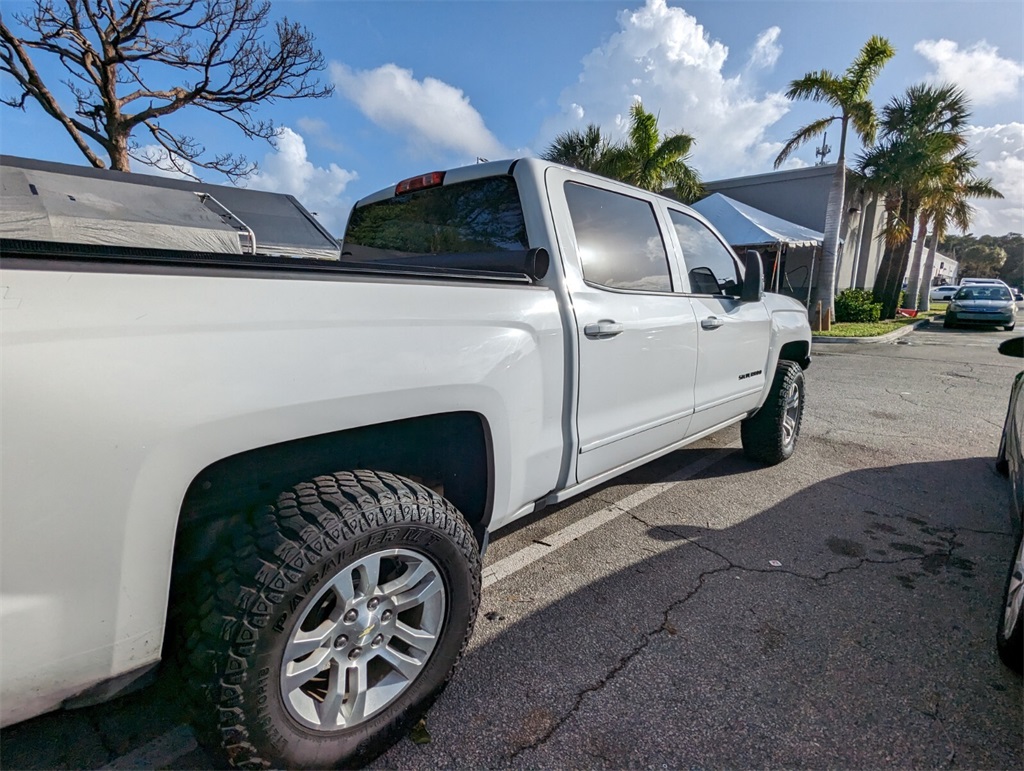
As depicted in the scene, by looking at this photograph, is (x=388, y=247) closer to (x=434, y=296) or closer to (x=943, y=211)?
(x=434, y=296)

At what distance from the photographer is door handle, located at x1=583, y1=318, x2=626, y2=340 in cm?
234

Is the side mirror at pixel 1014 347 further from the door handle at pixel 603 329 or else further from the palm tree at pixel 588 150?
the palm tree at pixel 588 150

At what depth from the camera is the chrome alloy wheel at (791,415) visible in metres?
4.28

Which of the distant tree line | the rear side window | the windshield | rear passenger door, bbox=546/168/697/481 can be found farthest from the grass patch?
the distant tree line

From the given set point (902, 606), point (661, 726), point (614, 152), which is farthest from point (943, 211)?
point (661, 726)

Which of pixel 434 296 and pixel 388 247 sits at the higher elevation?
pixel 388 247

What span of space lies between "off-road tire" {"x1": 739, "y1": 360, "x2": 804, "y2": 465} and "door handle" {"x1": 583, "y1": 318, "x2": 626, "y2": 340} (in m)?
2.33

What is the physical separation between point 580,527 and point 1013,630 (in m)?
1.94

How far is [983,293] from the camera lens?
18.3 metres

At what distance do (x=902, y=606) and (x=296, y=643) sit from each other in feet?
8.71

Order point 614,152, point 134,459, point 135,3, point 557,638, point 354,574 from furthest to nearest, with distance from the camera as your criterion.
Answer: point 614,152, point 135,3, point 557,638, point 354,574, point 134,459

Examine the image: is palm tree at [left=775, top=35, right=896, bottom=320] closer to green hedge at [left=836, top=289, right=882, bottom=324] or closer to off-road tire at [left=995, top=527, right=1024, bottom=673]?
green hedge at [left=836, top=289, right=882, bottom=324]

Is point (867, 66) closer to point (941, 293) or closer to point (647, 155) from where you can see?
point (647, 155)

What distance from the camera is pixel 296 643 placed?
1476 millimetres
